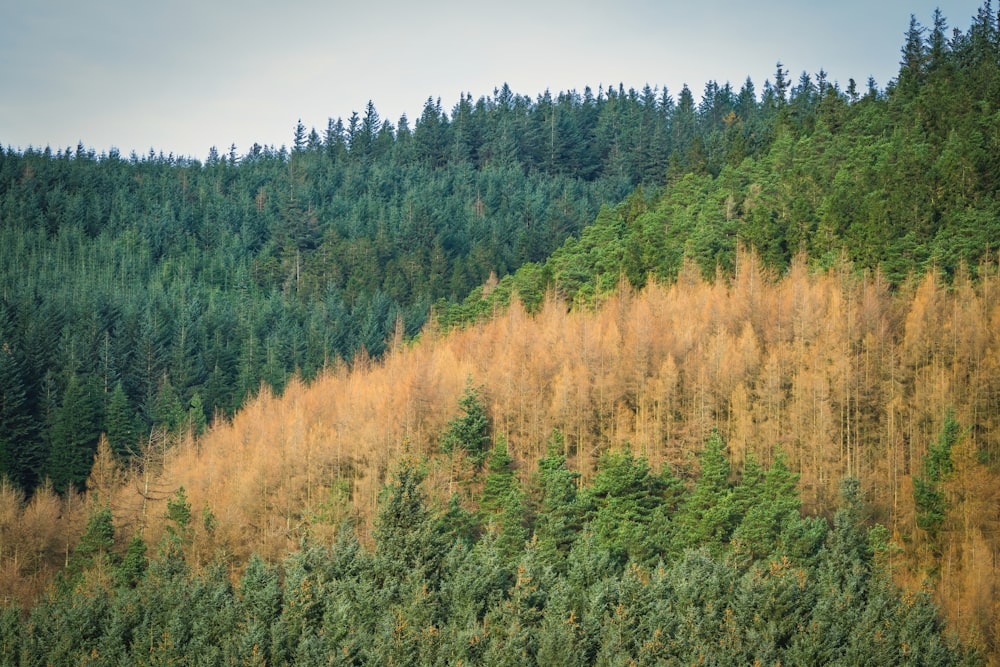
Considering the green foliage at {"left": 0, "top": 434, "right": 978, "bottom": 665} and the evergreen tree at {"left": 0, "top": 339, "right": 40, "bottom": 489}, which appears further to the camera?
the evergreen tree at {"left": 0, "top": 339, "right": 40, "bottom": 489}

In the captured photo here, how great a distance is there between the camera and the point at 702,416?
254 ft

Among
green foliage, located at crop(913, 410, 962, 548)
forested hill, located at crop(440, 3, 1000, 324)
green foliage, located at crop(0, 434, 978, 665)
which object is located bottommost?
green foliage, located at crop(0, 434, 978, 665)

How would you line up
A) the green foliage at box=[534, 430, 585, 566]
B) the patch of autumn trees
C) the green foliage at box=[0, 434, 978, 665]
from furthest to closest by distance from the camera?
the patch of autumn trees → the green foliage at box=[534, 430, 585, 566] → the green foliage at box=[0, 434, 978, 665]

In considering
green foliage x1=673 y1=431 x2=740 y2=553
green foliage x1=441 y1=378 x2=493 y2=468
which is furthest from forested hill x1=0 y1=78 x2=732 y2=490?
green foliage x1=673 y1=431 x2=740 y2=553

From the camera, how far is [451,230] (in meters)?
181

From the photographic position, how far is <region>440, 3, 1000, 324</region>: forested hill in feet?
298

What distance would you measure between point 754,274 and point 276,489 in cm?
4402

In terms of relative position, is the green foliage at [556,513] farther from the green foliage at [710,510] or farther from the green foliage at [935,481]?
the green foliage at [935,481]

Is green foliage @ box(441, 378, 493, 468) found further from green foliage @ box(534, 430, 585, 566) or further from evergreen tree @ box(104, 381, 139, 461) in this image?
evergreen tree @ box(104, 381, 139, 461)

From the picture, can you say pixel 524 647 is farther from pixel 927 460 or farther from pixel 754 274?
pixel 754 274

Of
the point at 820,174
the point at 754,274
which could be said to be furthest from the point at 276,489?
the point at 820,174

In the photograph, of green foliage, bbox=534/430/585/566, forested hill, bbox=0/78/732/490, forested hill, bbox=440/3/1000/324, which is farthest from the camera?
forested hill, bbox=0/78/732/490

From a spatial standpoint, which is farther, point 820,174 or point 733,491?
point 820,174

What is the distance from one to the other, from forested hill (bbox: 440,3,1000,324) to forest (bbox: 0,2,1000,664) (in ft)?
1.25
